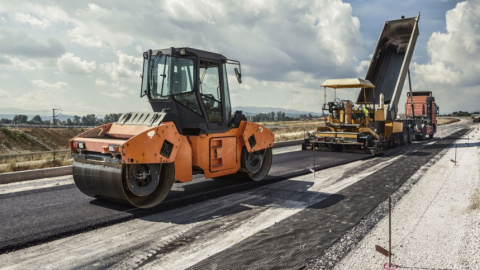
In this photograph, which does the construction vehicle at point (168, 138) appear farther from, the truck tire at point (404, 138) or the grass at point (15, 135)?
the grass at point (15, 135)

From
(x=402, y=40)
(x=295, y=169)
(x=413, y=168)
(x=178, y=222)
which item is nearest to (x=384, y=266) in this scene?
(x=178, y=222)

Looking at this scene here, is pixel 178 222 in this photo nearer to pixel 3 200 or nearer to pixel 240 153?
pixel 240 153

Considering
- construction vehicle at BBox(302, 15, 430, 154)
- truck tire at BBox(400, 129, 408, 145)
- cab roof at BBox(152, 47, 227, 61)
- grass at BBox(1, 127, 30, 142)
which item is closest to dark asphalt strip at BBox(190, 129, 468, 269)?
cab roof at BBox(152, 47, 227, 61)

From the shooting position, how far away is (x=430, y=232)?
495cm

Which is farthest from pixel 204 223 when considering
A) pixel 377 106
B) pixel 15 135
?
pixel 15 135

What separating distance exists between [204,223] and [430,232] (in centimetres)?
324

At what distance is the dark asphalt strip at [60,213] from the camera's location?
15.6 ft

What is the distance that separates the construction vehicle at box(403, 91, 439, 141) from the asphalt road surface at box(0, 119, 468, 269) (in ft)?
46.6

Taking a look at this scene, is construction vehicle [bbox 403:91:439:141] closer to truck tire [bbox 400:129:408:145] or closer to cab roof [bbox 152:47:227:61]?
truck tire [bbox 400:129:408:145]

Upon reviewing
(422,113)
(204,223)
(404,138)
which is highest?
(422,113)

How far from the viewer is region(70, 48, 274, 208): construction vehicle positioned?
5.76 metres

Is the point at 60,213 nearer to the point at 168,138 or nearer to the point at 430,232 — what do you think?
the point at 168,138

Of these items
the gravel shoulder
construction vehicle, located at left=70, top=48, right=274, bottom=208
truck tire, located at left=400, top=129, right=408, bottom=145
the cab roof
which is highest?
the cab roof

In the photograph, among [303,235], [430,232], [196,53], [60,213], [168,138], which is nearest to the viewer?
[303,235]
